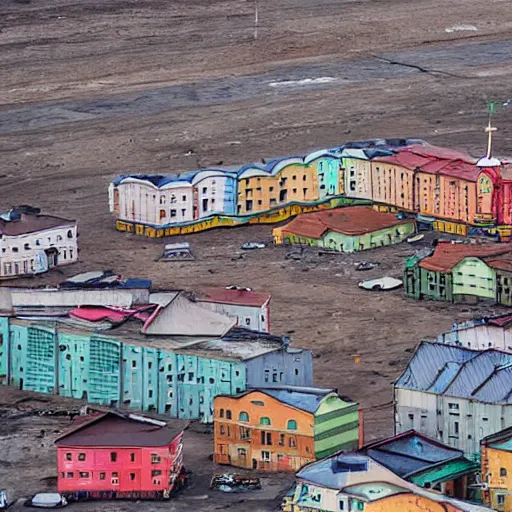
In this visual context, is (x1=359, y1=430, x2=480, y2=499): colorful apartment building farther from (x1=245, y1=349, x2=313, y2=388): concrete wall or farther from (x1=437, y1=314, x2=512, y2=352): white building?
(x1=437, y1=314, x2=512, y2=352): white building

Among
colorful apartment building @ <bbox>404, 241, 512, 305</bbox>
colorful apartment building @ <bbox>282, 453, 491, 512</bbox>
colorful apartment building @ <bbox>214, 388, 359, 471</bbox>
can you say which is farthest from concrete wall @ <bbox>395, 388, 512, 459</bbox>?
colorful apartment building @ <bbox>404, 241, 512, 305</bbox>

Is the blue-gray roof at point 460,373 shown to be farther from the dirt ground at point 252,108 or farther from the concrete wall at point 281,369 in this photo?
the concrete wall at point 281,369

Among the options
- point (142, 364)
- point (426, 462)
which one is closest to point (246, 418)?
point (426, 462)

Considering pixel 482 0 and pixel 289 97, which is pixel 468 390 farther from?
pixel 482 0

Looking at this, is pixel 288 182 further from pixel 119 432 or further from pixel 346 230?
pixel 119 432

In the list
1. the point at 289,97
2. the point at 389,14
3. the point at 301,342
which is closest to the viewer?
the point at 301,342

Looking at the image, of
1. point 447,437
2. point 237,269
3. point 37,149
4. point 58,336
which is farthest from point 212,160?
point 447,437
